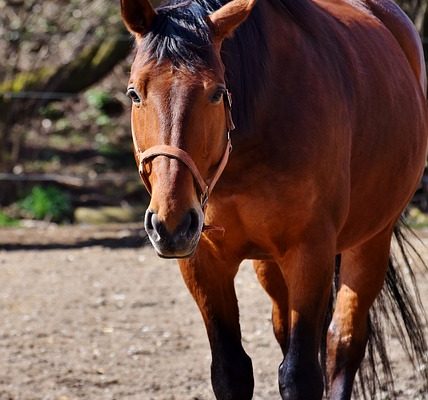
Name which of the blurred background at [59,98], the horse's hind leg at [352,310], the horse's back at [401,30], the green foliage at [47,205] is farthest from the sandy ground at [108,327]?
the horse's back at [401,30]

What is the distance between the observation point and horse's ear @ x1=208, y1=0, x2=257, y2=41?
3172mm

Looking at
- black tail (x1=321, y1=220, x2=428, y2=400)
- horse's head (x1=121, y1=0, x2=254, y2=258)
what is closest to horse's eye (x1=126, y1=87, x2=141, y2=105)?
horse's head (x1=121, y1=0, x2=254, y2=258)

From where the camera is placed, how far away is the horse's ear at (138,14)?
316 cm

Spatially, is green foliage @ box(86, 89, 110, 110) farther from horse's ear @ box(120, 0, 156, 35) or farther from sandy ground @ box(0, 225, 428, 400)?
horse's ear @ box(120, 0, 156, 35)

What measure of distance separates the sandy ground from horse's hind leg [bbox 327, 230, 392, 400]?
518 millimetres

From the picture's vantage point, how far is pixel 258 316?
20.9 feet

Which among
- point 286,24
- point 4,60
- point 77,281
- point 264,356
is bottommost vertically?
point 4,60

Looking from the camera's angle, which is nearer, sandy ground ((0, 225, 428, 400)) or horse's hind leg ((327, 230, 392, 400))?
horse's hind leg ((327, 230, 392, 400))

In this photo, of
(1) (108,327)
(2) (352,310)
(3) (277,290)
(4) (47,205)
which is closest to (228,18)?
(3) (277,290)

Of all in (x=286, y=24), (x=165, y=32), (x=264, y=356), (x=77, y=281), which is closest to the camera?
(x=165, y=32)

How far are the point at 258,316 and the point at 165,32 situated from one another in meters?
3.41

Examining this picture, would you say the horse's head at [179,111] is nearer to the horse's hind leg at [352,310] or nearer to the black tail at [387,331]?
the horse's hind leg at [352,310]

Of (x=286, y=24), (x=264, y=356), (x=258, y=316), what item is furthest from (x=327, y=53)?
(x=258, y=316)

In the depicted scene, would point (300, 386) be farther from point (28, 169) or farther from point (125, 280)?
point (28, 169)
